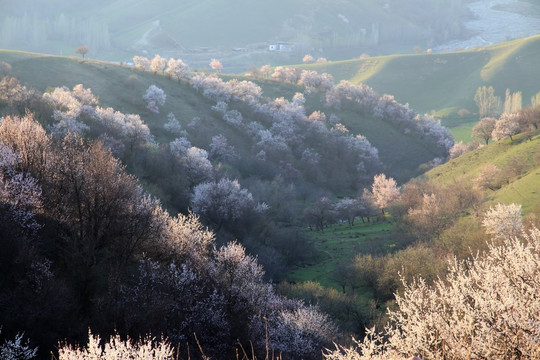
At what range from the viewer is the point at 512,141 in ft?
250

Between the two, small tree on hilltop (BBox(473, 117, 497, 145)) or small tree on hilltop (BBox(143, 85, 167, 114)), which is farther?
small tree on hilltop (BBox(473, 117, 497, 145))

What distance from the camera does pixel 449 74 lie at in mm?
179250

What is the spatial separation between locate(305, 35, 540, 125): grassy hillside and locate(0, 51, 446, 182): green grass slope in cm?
4502

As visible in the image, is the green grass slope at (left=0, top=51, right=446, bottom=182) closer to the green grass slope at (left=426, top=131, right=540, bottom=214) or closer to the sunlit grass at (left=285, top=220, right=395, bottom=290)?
the green grass slope at (left=426, top=131, right=540, bottom=214)

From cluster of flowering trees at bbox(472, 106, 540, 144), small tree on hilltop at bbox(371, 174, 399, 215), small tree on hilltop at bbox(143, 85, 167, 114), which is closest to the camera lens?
small tree on hilltop at bbox(371, 174, 399, 215)

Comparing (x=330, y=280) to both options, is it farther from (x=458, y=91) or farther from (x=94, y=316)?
(x=458, y=91)

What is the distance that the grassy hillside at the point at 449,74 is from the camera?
6363 inches

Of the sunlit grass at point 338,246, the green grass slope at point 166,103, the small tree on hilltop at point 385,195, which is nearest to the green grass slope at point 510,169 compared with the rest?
the small tree on hilltop at point 385,195

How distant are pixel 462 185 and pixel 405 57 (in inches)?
5435

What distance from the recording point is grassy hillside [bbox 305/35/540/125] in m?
162

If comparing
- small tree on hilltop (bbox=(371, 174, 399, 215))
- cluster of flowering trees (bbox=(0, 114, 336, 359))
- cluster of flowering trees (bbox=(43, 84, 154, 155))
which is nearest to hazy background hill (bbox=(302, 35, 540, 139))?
small tree on hilltop (bbox=(371, 174, 399, 215))

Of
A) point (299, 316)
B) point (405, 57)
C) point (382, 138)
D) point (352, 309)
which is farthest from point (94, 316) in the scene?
point (405, 57)

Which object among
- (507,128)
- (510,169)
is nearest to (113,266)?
(510,169)

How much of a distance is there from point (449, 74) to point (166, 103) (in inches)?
5041
